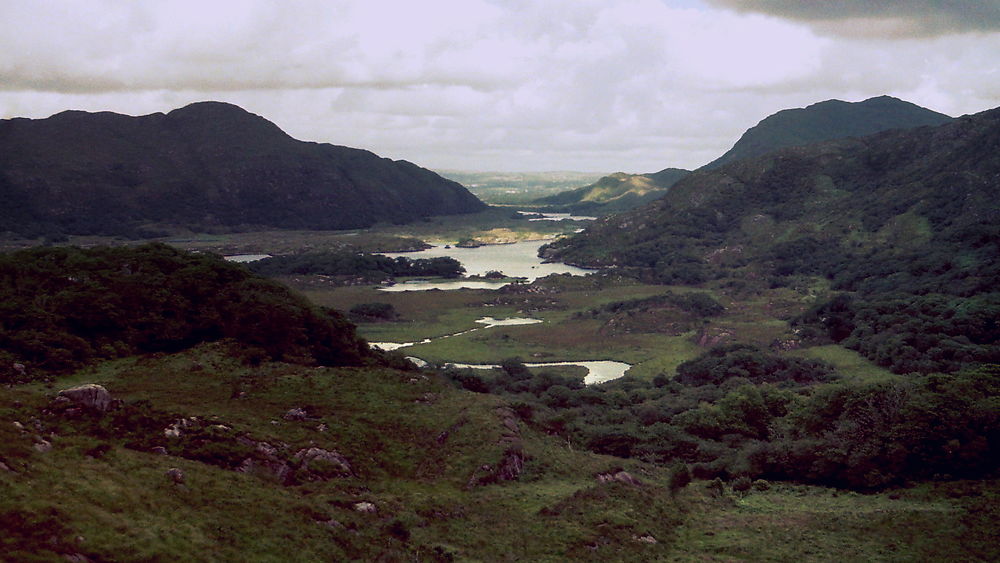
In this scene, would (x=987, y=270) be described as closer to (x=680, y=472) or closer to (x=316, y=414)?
(x=680, y=472)

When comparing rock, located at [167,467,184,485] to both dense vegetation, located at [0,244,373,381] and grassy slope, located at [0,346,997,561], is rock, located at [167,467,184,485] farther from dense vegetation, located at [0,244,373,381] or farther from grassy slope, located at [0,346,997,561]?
dense vegetation, located at [0,244,373,381]

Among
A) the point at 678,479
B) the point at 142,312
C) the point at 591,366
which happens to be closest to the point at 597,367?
the point at 591,366

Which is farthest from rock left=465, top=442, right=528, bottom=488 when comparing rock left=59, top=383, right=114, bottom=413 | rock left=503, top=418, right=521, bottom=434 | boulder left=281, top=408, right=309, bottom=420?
rock left=59, top=383, right=114, bottom=413

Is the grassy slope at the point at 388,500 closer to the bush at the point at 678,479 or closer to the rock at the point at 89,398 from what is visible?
the bush at the point at 678,479

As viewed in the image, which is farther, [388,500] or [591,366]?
[591,366]

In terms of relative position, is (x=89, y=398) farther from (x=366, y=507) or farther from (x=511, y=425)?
(x=511, y=425)

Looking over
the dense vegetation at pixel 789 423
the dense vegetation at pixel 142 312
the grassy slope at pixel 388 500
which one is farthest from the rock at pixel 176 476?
the dense vegetation at pixel 789 423
